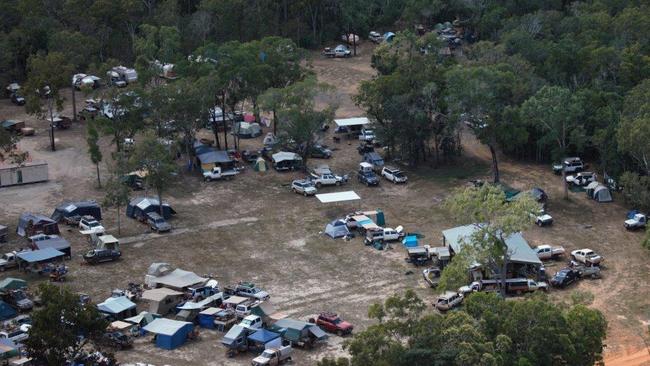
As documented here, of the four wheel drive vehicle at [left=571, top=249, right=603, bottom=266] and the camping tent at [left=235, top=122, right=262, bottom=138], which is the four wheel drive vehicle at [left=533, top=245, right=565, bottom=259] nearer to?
the four wheel drive vehicle at [left=571, top=249, right=603, bottom=266]

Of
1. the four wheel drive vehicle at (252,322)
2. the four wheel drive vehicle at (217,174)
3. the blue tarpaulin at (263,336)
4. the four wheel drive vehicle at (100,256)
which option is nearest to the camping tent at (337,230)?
the four wheel drive vehicle at (100,256)

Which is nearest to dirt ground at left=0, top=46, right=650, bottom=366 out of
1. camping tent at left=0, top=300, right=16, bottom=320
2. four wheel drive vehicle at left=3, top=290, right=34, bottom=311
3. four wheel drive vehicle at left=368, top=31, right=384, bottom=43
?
four wheel drive vehicle at left=3, top=290, right=34, bottom=311

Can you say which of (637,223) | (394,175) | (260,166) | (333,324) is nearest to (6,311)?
(333,324)

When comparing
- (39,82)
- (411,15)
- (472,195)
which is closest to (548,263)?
(472,195)

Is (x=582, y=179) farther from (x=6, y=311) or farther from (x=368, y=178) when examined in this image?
(x=6, y=311)

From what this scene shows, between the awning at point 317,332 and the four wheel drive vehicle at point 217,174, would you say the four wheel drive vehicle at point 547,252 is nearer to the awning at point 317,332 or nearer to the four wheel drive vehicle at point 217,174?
the awning at point 317,332

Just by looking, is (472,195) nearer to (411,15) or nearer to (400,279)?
(400,279)
